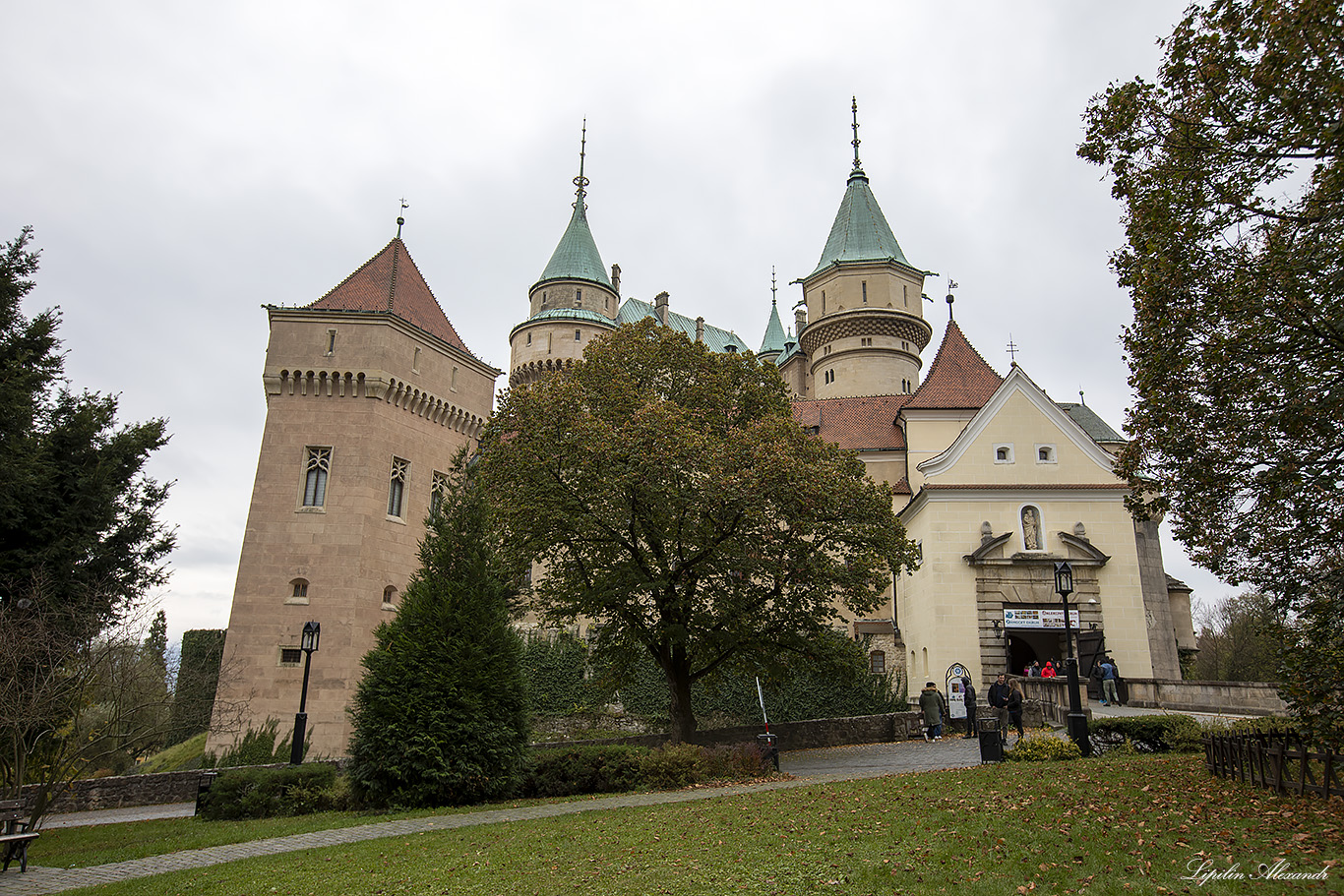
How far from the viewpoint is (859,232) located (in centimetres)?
4888

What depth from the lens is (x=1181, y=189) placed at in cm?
984

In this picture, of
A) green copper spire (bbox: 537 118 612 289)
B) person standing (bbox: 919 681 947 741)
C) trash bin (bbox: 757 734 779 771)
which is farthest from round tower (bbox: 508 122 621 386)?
trash bin (bbox: 757 734 779 771)

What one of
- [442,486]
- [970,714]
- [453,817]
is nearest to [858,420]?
[970,714]

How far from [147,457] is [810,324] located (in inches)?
1407

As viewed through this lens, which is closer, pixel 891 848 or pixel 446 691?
pixel 891 848

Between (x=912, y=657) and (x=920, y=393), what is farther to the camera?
(x=920, y=393)

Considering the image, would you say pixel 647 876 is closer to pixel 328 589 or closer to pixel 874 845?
pixel 874 845

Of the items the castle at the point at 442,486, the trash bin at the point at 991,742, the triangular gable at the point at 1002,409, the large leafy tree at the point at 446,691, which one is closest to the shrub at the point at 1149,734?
the trash bin at the point at 991,742

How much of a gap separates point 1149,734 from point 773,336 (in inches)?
2285

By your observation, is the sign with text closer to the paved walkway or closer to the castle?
the castle

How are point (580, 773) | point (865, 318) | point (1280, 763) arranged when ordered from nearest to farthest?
1. point (1280, 763)
2. point (580, 773)
3. point (865, 318)

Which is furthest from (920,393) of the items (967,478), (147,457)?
(147,457)

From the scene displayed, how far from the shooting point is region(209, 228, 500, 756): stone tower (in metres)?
28.0

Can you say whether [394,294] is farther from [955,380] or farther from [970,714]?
[970,714]
